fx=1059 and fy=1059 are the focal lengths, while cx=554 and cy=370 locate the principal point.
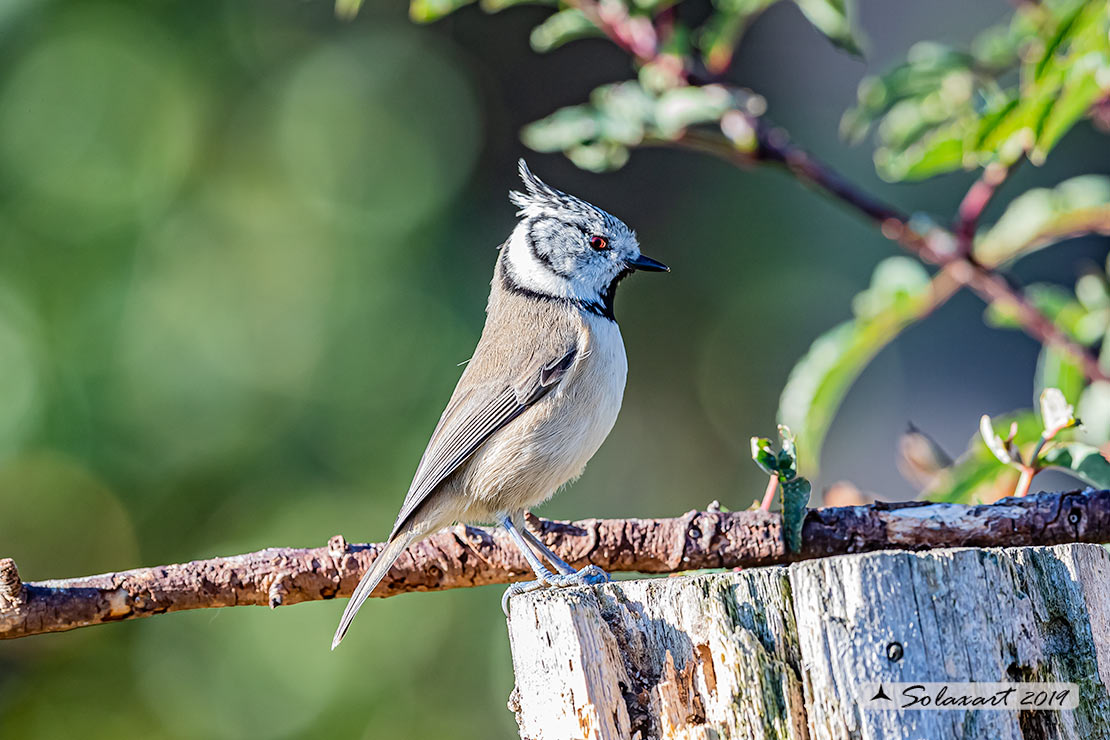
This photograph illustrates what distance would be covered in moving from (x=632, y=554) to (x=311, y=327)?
3.13 m

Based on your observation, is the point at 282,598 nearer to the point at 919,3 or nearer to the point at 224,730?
the point at 224,730

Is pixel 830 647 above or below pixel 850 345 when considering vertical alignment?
below

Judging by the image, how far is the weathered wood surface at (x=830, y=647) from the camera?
1.66 meters

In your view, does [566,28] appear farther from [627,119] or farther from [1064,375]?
[1064,375]

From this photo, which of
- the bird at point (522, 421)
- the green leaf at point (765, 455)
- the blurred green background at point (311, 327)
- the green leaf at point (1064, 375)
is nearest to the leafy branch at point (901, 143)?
the green leaf at point (1064, 375)

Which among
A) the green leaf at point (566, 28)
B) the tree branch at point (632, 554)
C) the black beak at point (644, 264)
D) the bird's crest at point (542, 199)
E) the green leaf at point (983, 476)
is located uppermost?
the green leaf at point (566, 28)

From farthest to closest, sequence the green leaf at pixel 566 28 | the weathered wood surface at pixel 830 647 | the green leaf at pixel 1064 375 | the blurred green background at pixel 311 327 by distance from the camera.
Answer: the blurred green background at pixel 311 327
the green leaf at pixel 566 28
the green leaf at pixel 1064 375
the weathered wood surface at pixel 830 647

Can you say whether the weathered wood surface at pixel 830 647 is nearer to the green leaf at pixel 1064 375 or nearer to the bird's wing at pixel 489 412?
the green leaf at pixel 1064 375

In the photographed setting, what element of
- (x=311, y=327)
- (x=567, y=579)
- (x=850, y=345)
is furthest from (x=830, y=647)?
(x=311, y=327)

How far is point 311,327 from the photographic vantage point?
5.28 m

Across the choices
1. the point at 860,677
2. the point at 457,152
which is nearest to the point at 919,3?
the point at 457,152

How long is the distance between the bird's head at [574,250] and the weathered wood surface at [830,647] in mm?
1777

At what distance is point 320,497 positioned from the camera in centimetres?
505

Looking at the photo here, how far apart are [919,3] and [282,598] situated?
6012 mm
